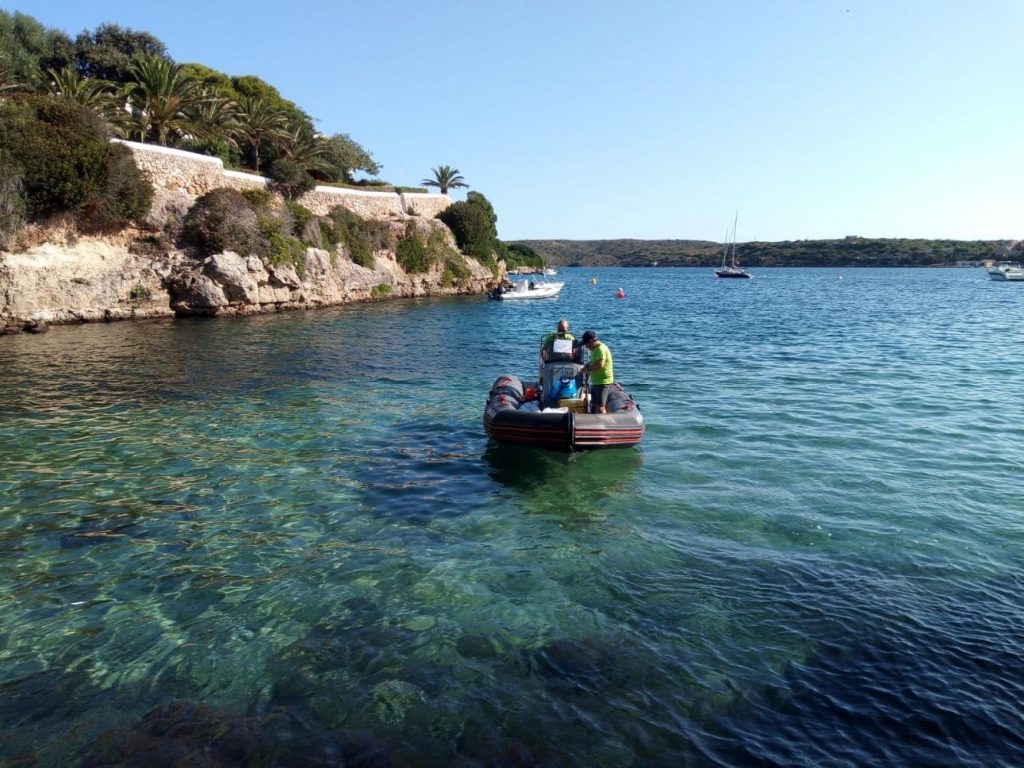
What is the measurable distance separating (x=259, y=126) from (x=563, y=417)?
40.7 m

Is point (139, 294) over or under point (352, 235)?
under

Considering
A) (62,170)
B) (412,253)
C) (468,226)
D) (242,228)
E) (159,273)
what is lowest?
(159,273)

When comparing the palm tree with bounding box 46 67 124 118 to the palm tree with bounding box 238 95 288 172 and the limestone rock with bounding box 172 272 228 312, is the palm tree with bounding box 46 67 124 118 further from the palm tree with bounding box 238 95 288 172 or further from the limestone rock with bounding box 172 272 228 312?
the limestone rock with bounding box 172 272 228 312

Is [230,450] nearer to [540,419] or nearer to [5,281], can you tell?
[540,419]

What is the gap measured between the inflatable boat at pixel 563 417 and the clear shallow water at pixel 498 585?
1.79 ft

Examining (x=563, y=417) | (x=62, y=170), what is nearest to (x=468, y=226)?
(x=62, y=170)

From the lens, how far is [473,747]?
4875mm

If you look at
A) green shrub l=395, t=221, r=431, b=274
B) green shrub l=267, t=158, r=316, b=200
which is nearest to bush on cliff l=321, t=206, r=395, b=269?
green shrub l=395, t=221, r=431, b=274

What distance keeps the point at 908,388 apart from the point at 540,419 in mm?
12333

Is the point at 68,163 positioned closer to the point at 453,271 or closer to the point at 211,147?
the point at 211,147

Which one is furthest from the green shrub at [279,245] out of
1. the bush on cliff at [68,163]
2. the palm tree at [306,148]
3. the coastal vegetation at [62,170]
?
the palm tree at [306,148]

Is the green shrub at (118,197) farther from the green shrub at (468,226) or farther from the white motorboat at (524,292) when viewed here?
the green shrub at (468,226)

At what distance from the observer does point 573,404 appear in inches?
496

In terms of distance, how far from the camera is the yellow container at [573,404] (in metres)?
12.6
